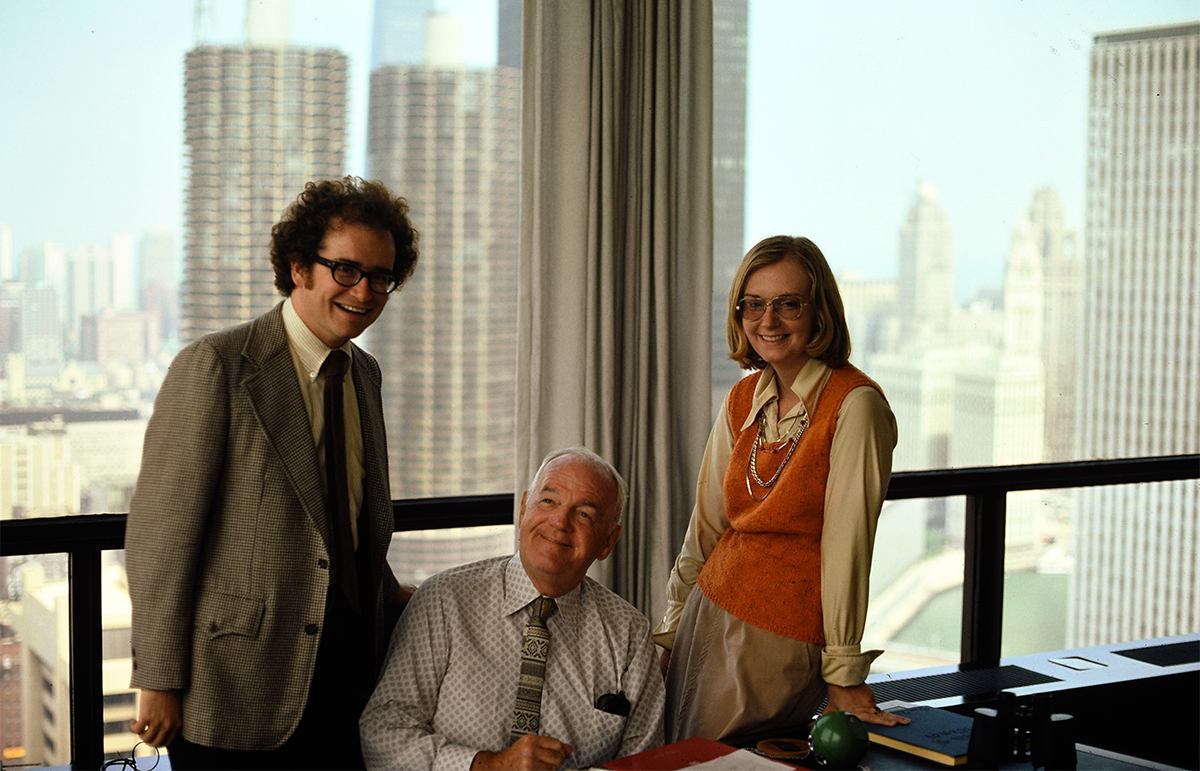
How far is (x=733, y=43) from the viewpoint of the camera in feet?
11.9

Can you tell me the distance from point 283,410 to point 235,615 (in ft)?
1.26

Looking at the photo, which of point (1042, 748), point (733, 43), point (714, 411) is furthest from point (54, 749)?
point (733, 43)

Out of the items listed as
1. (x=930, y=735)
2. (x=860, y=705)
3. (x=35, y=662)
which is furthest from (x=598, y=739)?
(x=35, y=662)

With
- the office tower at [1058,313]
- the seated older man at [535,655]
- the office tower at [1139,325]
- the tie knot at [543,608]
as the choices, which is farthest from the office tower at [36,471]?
the office tower at [1139,325]

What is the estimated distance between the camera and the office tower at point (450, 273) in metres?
3.21

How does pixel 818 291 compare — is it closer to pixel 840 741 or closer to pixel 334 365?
pixel 840 741

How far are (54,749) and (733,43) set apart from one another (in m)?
3.07

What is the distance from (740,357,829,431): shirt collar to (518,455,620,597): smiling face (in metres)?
0.41

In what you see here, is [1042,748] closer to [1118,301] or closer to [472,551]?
[472,551]

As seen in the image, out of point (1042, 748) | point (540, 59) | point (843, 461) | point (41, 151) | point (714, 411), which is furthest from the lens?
point (714, 411)

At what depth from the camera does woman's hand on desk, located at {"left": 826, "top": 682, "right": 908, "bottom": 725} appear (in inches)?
82.0

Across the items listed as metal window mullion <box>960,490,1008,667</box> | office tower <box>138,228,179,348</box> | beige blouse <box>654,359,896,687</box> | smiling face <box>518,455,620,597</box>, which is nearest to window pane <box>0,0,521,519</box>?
office tower <box>138,228,179,348</box>

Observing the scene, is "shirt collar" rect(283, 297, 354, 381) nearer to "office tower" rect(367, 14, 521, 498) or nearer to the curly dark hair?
the curly dark hair

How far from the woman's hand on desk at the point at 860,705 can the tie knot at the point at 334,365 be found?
1205 mm
